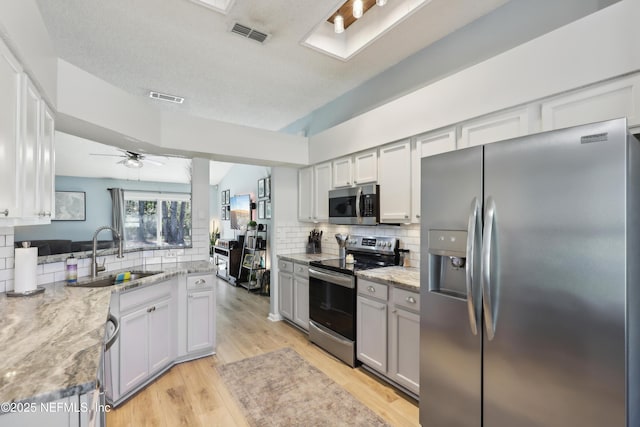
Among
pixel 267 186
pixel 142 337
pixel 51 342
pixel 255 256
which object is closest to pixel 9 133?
pixel 51 342

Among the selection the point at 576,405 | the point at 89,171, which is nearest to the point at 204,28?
the point at 576,405

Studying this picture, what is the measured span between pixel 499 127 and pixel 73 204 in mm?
6611

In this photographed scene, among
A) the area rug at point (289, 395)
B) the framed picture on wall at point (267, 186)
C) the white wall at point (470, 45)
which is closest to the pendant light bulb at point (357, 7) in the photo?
the white wall at point (470, 45)

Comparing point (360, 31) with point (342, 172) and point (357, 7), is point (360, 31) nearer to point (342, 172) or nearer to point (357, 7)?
point (357, 7)

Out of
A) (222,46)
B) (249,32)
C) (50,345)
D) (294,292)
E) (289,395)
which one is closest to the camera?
(50,345)

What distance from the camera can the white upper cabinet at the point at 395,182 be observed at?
2.74 metres

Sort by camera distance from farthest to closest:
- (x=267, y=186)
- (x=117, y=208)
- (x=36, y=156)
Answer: (x=267, y=186) < (x=117, y=208) < (x=36, y=156)

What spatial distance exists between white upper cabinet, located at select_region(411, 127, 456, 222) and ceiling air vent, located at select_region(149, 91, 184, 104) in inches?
121

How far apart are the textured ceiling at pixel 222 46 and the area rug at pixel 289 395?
2.98 metres

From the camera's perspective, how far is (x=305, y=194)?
4.19 m

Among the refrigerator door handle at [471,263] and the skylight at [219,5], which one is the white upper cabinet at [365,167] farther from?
the skylight at [219,5]

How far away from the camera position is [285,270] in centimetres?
396

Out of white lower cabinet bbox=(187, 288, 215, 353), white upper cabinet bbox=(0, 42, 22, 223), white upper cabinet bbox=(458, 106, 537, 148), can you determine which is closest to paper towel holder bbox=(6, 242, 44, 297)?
white upper cabinet bbox=(0, 42, 22, 223)

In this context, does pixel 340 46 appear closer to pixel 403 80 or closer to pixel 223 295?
pixel 403 80
